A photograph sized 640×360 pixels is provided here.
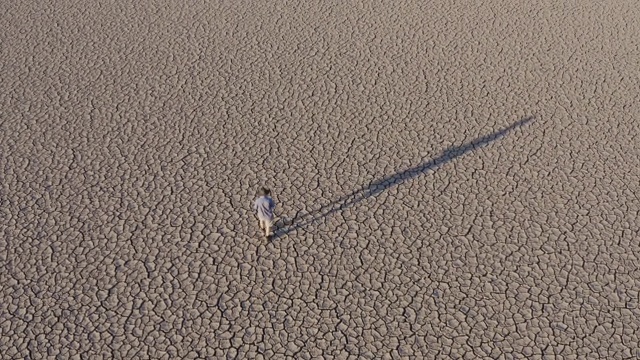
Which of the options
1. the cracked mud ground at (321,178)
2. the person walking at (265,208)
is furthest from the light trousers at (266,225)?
the cracked mud ground at (321,178)

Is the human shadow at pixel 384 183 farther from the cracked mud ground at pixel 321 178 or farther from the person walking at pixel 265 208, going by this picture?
the person walking at pixel 265 208

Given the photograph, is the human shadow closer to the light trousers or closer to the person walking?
the light trousers

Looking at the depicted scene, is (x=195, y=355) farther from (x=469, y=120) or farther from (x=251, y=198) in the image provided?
(x=469, y=120)

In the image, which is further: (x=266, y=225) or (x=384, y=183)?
(x=384, y=183)

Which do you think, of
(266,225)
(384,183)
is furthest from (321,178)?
(266,225)

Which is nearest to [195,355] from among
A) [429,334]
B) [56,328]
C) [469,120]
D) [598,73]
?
[56,328]

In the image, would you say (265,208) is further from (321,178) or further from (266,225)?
(321,178)

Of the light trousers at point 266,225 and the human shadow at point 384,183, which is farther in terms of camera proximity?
the human shadow at point 384,183
